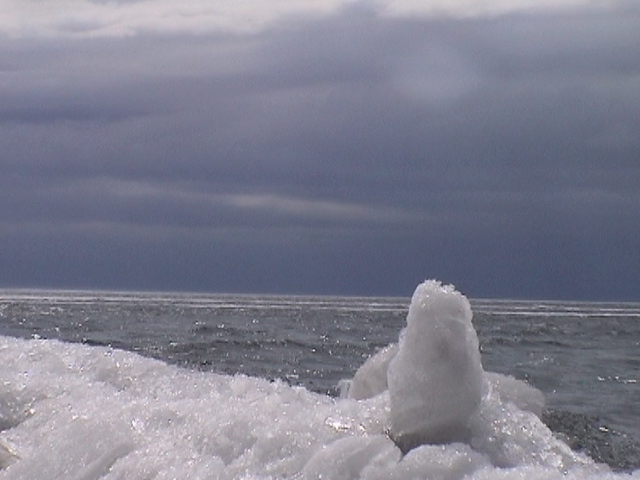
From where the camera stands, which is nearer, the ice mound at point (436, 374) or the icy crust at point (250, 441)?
the icy crust at point (250, 441)

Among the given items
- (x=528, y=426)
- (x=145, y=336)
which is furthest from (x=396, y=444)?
(x=145, y=336)

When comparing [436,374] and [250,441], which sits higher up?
[436,374]

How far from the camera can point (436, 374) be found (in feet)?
22.6

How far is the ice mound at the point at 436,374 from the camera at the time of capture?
6762mm

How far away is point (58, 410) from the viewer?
8461 millimetres

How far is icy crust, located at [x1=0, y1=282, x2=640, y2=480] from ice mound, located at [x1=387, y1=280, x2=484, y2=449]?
8 centimetres

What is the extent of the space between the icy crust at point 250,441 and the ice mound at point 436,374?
78mm

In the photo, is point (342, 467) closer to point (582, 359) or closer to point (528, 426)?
point (528, 426)

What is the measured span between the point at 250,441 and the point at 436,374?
3.99 feet

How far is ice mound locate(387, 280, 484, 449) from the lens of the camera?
6762 millimetres

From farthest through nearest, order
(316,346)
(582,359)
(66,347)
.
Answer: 1. (316,346)
2. (582,359)
3. (66,347)

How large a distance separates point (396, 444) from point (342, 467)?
24.3 inches

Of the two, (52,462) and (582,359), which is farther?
(582,359)

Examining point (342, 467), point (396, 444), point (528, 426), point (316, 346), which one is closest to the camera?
point (342, 467)
